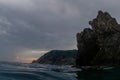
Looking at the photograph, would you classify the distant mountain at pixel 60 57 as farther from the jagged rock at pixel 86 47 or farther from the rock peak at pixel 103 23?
the rock peak at pixel 103 23

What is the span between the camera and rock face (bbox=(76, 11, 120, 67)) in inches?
2933

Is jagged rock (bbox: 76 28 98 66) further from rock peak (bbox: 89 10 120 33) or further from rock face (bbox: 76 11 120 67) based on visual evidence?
rock peak (bbox: 89 10 120 33)

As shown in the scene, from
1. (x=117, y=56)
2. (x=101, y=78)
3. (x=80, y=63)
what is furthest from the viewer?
(x=80, y=63)

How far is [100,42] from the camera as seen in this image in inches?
3017

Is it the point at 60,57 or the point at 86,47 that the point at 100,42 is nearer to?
the point at 86,47

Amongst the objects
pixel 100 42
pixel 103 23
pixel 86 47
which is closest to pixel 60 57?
pixel 86 47

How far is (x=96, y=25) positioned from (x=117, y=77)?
4416 cm

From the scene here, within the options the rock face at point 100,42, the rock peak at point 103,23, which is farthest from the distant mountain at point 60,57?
the rock peak at point 103,23

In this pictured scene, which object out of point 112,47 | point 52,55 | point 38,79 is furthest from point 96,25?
point 52,55

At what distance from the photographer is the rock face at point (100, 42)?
74500mm

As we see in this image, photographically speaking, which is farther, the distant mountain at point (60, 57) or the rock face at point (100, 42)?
the distant mountain at point (60, 57)

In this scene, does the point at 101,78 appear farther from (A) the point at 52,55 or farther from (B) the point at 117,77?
(A) the point at 52,55

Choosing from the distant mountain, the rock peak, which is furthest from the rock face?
the distant mountain

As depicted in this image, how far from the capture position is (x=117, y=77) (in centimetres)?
3853
